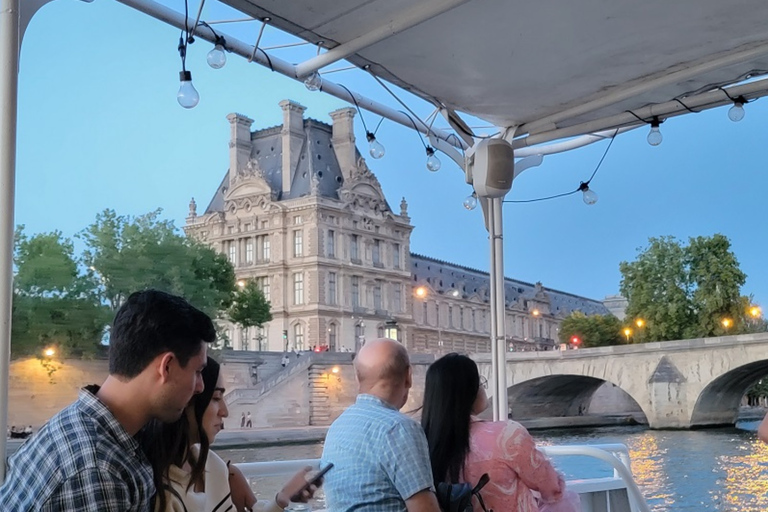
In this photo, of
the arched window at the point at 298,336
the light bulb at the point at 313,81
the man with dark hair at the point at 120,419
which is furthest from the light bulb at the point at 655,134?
the arched window at the point at 298,336

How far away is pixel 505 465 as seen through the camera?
7.24 ft

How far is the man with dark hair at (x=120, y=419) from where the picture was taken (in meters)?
1.13

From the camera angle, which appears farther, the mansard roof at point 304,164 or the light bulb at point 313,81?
the mansard roof at point 304,164

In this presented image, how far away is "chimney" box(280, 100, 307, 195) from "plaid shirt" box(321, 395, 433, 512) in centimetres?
4440

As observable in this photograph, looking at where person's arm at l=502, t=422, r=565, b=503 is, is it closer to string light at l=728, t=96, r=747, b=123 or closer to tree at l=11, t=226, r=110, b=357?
string light at l=728, t=96, r=747, b=123

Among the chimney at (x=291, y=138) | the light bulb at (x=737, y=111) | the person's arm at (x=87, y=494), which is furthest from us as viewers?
the chimney at (x=291, y=138)

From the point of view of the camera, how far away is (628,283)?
124 feet

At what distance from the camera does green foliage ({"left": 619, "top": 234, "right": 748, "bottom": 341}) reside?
3516cm

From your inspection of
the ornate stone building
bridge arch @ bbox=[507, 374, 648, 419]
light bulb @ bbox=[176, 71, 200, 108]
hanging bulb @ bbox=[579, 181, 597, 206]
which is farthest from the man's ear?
the ornate stone building

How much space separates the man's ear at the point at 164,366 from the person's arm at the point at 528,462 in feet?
3.78

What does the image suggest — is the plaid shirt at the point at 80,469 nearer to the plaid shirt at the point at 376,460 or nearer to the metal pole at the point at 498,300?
the plaid shirt at the point at 376,460

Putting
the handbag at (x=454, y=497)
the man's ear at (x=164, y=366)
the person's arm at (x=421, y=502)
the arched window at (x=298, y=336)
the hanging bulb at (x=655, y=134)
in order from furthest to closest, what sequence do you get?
the arched window at (x=298, y=336) < the hanging bulb at (x=655, y=134) < the handbag at (x=454, y=497) < the person's arm at (x=421, y=502) < the man's ear at (x=164, y=366)

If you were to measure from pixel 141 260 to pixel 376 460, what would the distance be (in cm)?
2791

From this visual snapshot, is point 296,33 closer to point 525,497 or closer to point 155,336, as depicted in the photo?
point 525,497
